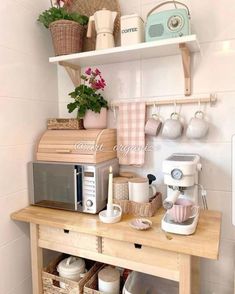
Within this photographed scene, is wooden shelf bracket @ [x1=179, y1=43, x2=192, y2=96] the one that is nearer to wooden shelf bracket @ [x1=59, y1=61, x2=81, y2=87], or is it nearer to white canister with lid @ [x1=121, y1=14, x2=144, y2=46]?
white canister with lid @ [x1=121, y1=14, x2=144, y2=46]

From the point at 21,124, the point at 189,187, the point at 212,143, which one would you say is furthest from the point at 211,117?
the point at 21,124

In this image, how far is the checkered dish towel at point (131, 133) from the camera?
1.33 m

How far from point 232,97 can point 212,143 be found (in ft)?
0.78

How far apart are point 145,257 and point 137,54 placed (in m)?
0.96

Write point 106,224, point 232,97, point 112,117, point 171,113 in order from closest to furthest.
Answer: point 106,224 < point 232,97 < point 171,113 < point 112,117

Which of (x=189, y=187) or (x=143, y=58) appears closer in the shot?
(x=189, y=187)

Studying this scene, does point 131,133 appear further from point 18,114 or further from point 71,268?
point 71,268

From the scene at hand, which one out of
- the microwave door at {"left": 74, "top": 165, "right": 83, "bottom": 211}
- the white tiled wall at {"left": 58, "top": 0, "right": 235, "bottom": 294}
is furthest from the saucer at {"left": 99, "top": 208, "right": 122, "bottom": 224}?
the white tiled wall at {"left": 58, "top": 0, "right": 235, "bottom": 294}

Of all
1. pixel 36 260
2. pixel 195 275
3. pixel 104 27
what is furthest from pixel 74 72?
pixel 195 275

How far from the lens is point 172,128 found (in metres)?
1.21

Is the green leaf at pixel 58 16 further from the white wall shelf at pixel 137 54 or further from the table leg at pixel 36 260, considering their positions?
the table leg at pixel 36 260

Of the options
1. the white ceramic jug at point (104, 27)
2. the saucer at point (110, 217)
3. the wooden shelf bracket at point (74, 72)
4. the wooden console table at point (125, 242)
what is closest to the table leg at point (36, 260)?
the wooden console table at point (125, 242)

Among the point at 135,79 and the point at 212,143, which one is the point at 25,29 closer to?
the point at 135,79

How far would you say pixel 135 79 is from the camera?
137 cm
